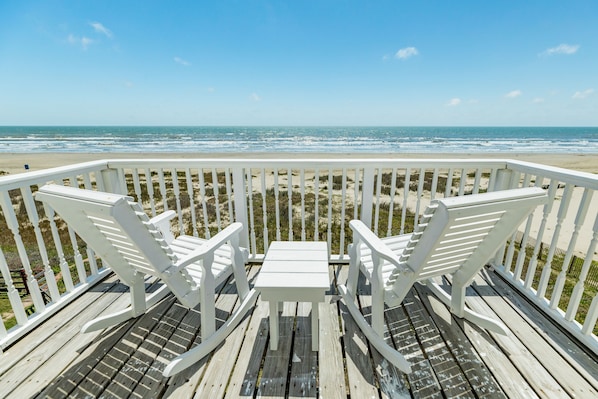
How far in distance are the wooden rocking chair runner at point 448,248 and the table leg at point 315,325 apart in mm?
329

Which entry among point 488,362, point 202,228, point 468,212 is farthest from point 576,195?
point 202,228

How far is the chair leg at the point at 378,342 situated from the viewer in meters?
1.34

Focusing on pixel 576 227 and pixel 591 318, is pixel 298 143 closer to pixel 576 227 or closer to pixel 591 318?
pixel 576 227

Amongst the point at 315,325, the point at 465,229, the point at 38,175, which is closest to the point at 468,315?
the point at 465,229

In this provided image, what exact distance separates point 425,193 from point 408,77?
46.7 ft

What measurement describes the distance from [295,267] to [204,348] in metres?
0.69

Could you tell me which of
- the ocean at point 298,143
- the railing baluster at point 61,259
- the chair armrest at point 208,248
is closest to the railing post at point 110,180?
the railing baluster at point 61,259

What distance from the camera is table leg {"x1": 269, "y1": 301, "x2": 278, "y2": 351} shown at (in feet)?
4.73

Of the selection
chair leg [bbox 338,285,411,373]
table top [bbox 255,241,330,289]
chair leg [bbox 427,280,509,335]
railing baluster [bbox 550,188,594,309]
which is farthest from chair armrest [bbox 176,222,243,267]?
railing baluster [bbox 550,188,594,309]

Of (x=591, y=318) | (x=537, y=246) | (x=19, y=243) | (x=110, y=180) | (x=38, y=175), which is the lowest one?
(x=591, y=318)

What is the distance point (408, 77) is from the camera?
1917 centimetres

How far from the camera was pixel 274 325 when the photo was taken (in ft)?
4.81

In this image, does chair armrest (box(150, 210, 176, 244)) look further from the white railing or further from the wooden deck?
the wooden deck

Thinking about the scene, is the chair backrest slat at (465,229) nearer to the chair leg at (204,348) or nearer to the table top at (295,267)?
the table top at (295,267)
